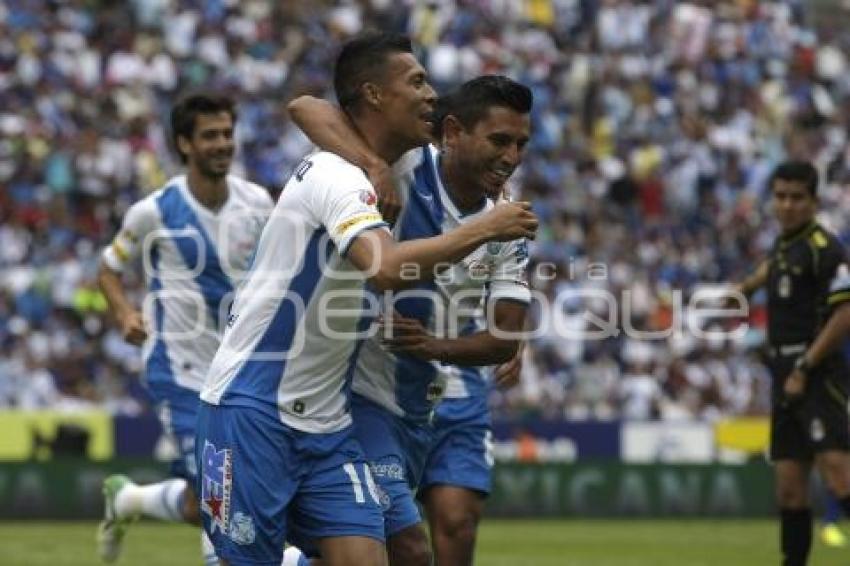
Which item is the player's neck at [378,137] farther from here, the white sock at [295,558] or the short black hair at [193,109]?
the short black hair at [193,109]

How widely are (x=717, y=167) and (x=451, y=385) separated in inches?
855

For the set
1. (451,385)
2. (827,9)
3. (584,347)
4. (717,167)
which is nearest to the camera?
(451,385)

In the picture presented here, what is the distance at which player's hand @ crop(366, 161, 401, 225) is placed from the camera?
7422mm

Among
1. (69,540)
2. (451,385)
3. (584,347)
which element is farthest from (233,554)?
(584,347)

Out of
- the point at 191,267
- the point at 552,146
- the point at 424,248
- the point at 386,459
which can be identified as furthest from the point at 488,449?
the point at 552,146

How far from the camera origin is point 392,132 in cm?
751

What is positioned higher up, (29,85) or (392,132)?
(29,85)

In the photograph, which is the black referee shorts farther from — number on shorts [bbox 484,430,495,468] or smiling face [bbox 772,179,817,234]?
number on shorts [bbox 484,430,495,468]

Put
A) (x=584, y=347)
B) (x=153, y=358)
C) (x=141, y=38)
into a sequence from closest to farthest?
1. (x=153, y=358)
2. (x=584, y=347)
3. (x=141, y=38)

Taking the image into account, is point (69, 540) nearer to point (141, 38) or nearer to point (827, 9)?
point (141, 38)

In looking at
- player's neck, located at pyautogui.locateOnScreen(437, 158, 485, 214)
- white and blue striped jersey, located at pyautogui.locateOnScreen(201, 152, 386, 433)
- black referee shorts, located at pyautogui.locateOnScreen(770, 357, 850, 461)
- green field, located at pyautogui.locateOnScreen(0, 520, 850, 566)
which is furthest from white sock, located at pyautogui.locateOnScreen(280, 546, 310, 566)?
green field, located at pyautogui.locateOnScreen(0, 520, 850, 566)

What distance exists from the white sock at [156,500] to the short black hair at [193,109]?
231 cm

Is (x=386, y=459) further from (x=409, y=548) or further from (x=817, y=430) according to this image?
(x=817, y=430)

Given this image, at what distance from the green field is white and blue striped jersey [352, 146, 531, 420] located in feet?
20.8
